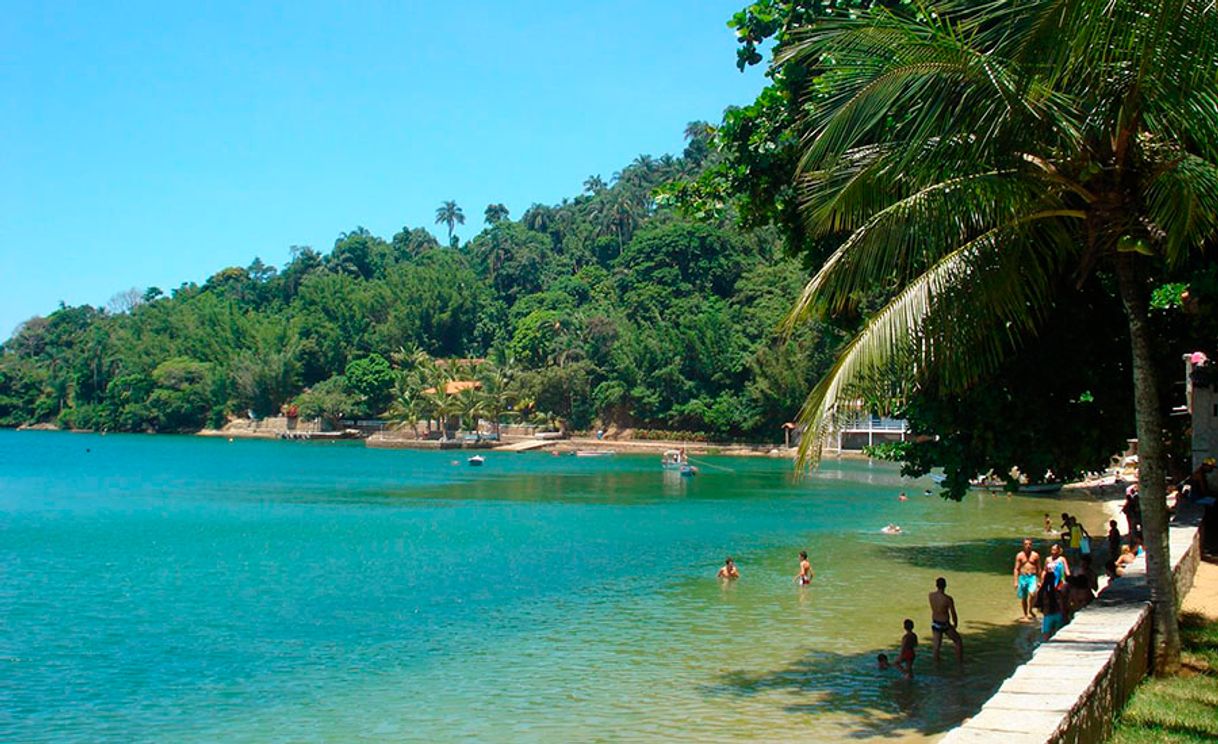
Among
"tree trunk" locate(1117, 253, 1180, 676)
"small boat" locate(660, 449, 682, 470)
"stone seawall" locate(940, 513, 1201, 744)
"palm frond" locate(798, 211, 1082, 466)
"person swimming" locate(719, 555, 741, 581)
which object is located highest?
"palm frond" locate(798, 211, 1082, 466)

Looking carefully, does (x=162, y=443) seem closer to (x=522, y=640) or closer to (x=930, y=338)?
(x=522, y=640)

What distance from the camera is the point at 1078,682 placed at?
26.2 feet

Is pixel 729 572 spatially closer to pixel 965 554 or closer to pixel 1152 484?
pixel 965 554

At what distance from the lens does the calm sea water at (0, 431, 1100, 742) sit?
16375mm

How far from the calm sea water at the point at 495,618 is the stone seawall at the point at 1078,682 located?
10.4 ft

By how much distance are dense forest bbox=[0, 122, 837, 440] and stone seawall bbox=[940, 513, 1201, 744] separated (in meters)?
64.7

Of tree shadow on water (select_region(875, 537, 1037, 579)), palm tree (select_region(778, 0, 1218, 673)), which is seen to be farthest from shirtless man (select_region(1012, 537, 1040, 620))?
palm tree (select_region(778, 0, 1218, 673))

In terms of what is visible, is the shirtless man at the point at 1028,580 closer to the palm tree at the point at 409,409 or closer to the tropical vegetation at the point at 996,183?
the tropical vegetation at the point at 996,183

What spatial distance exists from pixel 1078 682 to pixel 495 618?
18.1m

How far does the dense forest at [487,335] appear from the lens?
97.3 m

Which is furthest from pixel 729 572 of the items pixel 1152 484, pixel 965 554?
pixel 1152 484

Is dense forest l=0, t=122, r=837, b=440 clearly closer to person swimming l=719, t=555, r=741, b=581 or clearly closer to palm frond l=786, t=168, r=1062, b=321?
person swimming l=719, t=555, r=741, b=581

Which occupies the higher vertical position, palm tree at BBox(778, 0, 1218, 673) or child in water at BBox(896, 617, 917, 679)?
palm tree at BBox(778, 0, 1218, 673)

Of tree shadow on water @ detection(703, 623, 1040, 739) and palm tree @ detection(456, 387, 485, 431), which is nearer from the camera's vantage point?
tree shadow on water @ detection(703, 623, 1040, 739)
